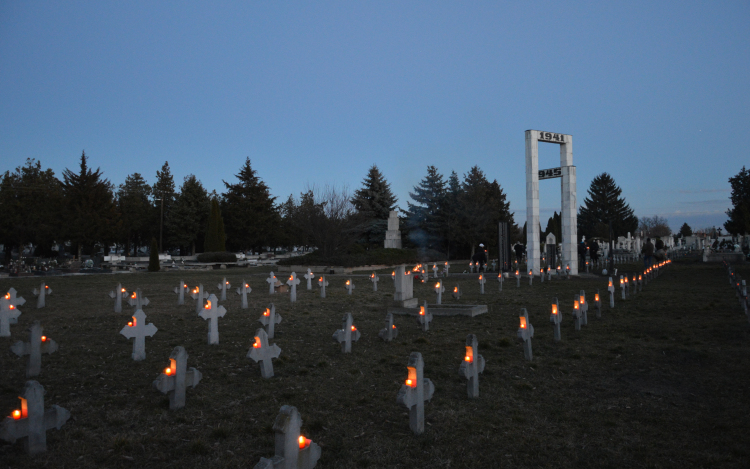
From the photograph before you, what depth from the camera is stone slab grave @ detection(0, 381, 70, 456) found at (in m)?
4.10

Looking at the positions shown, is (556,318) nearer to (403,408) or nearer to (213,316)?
(403,408)

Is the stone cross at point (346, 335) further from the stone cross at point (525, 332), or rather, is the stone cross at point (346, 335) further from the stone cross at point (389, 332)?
the stone cross at point (525, 332)

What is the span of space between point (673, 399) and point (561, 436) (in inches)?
79.2

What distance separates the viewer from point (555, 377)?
668 centimetres

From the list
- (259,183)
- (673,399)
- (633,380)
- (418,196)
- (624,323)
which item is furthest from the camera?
(259,183)

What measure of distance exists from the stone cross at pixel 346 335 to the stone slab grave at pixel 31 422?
4276 millimetres

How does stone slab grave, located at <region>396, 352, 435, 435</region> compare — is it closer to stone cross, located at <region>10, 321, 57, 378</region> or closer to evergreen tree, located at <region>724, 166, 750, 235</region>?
stone cross, located at <region>10, 321, 57, 378</region>

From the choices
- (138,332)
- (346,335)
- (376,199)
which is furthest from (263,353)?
(376,199)

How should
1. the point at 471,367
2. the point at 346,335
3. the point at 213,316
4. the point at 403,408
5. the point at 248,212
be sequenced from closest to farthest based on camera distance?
1. the point at 403,408
2. the point at 471,367
3. the point at 346,335
4. the point at 213,316
5. the point at 248,212

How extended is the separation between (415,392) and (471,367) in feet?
3.96

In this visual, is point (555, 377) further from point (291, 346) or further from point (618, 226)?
point (618, 226)

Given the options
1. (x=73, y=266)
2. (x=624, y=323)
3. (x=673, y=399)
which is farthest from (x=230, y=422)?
(x=73, y=266)

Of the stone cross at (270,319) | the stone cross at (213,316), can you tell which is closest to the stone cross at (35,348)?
the stone cross at (213,316)

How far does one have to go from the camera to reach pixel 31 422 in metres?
4.17
